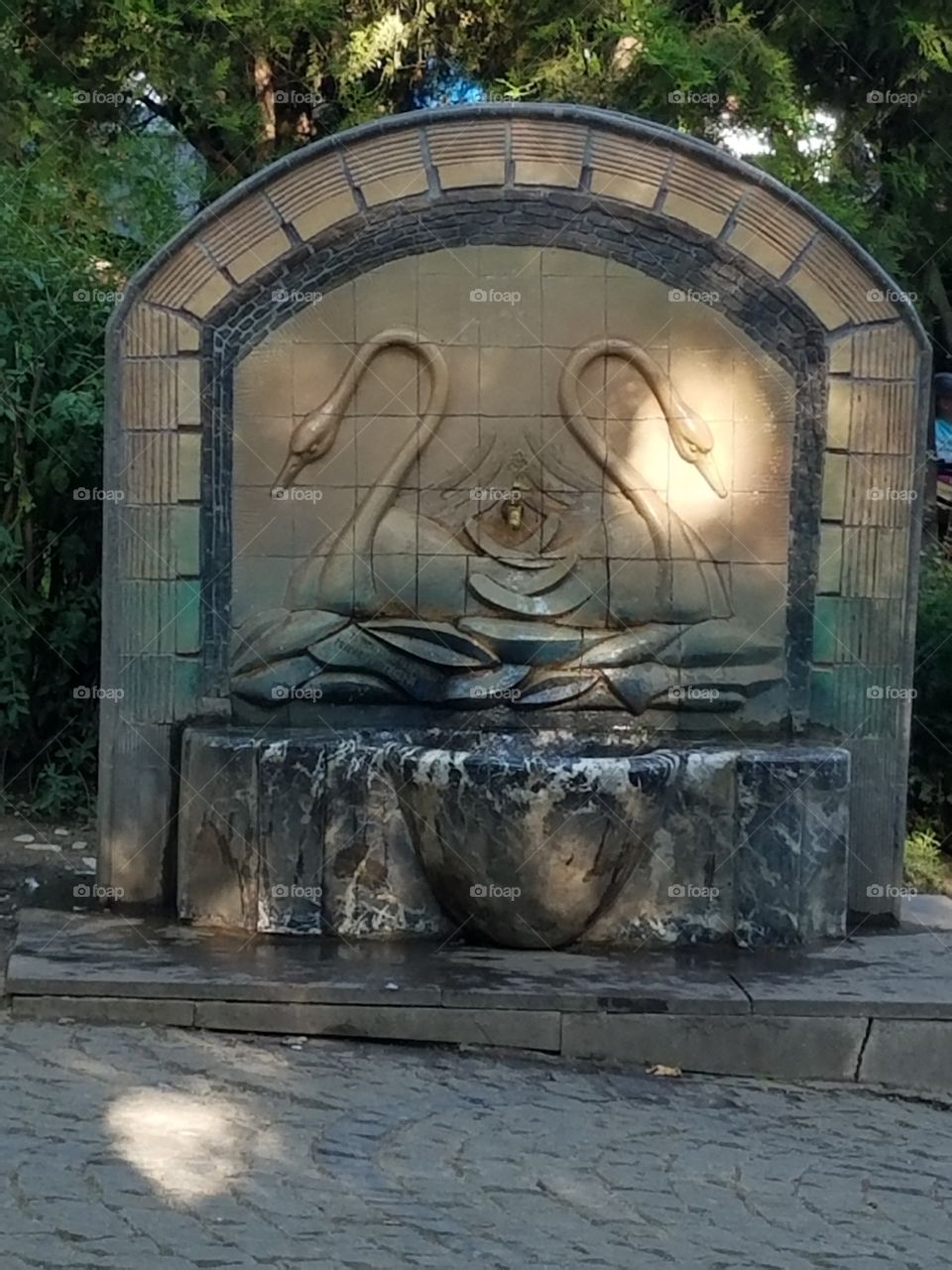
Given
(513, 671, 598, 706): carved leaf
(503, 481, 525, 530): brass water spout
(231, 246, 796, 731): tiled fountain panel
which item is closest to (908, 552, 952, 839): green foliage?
(231, 246, 796, 731): tiled fountain panel

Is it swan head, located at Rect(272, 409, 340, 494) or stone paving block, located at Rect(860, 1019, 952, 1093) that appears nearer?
stone paving block, located at Rect(860, 1019, 952, 1093)

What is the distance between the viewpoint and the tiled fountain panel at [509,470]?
5758mm

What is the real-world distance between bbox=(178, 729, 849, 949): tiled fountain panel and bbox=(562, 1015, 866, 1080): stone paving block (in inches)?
20.0

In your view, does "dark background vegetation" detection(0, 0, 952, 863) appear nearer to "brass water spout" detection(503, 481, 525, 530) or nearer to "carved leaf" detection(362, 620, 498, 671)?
"carved leaf" detection(362, 620, 498, 671)

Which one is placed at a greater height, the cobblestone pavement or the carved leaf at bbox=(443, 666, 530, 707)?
the carved leaf at bbox=(443, 666, 530, 707)

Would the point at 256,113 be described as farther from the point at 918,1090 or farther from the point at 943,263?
the point at 918,1090

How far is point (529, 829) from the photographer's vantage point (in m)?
5.25

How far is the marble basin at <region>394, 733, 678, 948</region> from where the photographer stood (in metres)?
5.25

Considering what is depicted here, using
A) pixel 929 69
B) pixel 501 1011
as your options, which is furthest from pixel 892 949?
pixel 929 69

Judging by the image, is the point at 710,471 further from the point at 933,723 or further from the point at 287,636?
the point at 933,723

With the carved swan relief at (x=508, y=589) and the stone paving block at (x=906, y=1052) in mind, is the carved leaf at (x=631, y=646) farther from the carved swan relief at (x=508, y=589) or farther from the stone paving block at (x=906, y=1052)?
the stone paving block at (x=906, y=1052)

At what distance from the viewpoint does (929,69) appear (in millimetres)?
10469

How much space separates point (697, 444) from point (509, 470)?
0.66m

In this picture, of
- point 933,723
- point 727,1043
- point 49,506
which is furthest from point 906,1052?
point 49,506
